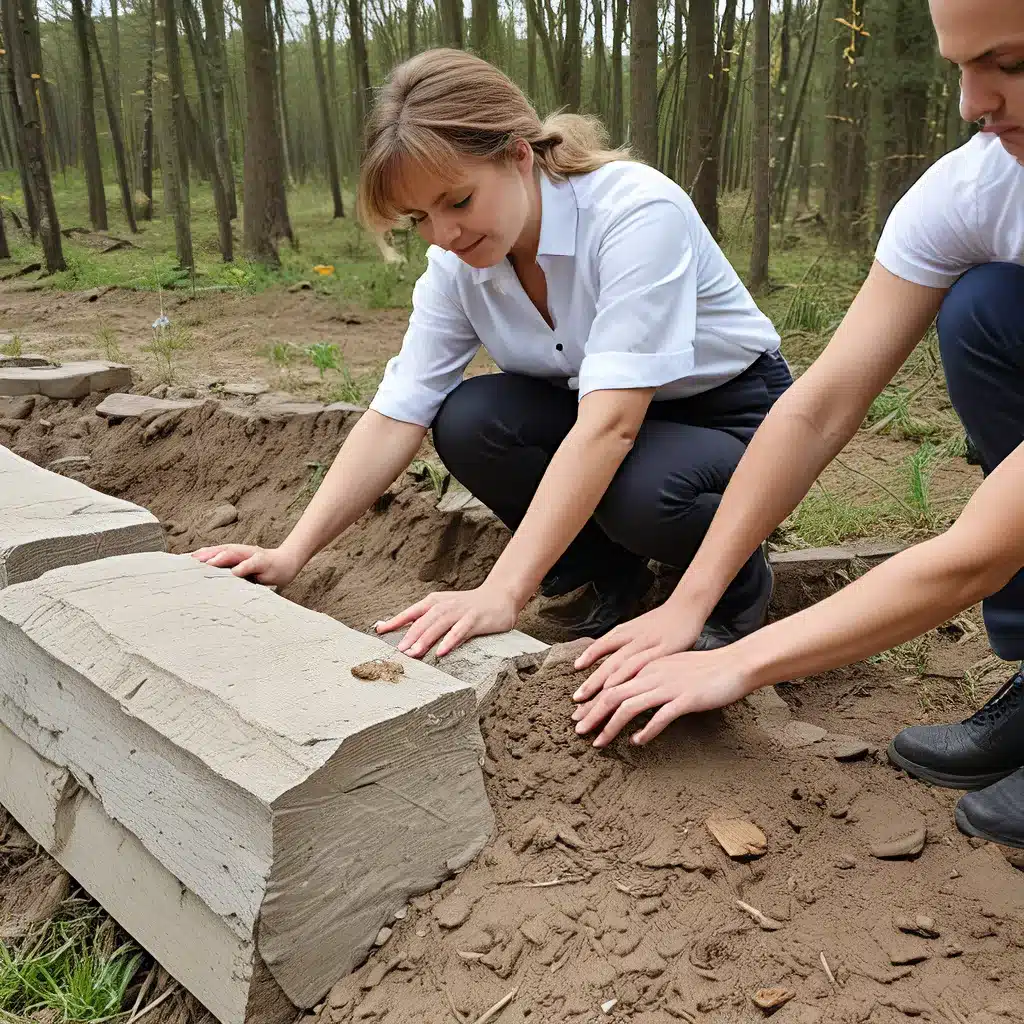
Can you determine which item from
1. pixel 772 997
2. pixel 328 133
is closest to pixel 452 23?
pixel 328 133

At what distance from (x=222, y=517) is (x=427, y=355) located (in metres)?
1.24

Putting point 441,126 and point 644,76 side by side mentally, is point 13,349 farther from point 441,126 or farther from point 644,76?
point 441,126

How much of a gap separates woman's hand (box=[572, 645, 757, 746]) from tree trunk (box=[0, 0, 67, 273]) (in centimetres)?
864

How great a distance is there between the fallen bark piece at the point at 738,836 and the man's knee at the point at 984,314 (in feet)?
2.55

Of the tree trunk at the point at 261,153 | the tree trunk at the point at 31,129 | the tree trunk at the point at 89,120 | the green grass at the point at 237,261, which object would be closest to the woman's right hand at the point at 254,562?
the green grass at the point at 237,261

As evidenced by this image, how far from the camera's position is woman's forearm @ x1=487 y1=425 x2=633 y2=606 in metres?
1.72

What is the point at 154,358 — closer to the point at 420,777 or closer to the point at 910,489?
the point at 910,489

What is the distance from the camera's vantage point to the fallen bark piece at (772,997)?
116cm

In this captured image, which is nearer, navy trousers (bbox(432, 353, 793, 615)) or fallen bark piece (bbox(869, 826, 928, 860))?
fallen bark piece (bbox(869, 826, 928, 860))

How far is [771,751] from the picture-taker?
1.60 meters

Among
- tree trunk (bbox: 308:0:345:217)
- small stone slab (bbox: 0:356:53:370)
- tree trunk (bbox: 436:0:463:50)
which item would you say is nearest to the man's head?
small stone slab (bbox: 0:356:53:370)

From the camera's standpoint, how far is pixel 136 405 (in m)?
3.88

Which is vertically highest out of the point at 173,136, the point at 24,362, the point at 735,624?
the point at 173,136

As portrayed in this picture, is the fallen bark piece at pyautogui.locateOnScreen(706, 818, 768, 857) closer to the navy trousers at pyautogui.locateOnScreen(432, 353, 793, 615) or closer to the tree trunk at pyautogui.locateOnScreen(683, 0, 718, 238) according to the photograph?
the navy trousers at pyautogui.locateOnScreen(432, 353, 793, 615)
